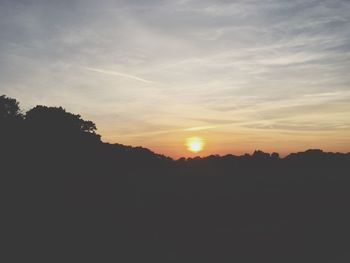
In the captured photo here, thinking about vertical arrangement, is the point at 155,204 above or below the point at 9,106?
below

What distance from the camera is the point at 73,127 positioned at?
66.9 meters

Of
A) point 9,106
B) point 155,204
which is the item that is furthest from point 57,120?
point 155,204

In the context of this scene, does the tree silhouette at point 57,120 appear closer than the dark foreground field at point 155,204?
No

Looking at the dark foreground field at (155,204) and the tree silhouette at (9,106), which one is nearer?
the dark foreground field at (155,204)

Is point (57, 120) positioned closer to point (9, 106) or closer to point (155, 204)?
point (9, 106)

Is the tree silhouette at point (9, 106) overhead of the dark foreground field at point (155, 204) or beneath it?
overhead

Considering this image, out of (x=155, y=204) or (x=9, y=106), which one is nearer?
(x=155, y=204)

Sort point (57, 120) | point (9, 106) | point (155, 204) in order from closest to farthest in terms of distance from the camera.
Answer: point (155, 204) → point (57, 120) → point (9, 106)

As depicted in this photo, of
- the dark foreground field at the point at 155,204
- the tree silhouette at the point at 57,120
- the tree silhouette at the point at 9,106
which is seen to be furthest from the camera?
the tree silhouette at the point at 9,106

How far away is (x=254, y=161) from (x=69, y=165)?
122 ft

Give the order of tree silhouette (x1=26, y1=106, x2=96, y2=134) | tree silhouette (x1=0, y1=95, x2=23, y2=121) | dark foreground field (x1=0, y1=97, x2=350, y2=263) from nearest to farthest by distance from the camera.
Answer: dark foreground field (x1=0, y1=97, x2=350, y2=263), tree silhouette (x1=26, y1=106, x2=96, y2=134), tree silhouette (x1=0, y1=95, x2=23, y2=121)

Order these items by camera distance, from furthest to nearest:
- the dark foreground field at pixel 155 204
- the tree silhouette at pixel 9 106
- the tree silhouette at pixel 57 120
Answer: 1. the tree silhouette at pixel 9 106
2. the tree silhouette at pixel 57 120
3. the dark foreground field at pixel 155 204

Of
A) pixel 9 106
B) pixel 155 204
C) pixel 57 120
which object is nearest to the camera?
pixel 155 204

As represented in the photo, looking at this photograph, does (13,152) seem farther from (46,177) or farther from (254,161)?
(254,161)
